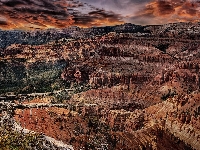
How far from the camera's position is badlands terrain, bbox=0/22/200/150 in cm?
2911

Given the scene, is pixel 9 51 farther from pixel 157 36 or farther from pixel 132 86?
pixel 132 86

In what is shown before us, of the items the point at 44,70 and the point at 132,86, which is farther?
the point at 44,70

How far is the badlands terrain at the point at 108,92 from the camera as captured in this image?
29.1 metres

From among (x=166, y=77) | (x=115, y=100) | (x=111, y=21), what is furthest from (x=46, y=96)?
(x=111, y=21)

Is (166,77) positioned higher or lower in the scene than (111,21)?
lower

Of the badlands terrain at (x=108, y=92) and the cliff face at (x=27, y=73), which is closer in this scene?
the badlands terrain at (x=108, y=92)

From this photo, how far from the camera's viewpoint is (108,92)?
6681 centimetres

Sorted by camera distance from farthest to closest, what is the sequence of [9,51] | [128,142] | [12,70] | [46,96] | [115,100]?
[9,51]
[12,70]
[46,96]
[115,100]
[128,142]

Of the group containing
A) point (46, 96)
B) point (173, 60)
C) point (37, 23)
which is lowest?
point (46, 96)

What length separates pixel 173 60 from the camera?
86.1 metres

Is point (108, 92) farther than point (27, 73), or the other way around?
point (27, 73)

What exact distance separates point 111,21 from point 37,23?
23.4ft

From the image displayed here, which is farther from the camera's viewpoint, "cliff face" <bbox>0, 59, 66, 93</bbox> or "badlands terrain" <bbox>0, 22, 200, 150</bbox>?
"cliff face" <bbox>0, 59, 66, 93</bbox>

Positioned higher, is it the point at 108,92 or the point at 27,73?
the point at 27,73
